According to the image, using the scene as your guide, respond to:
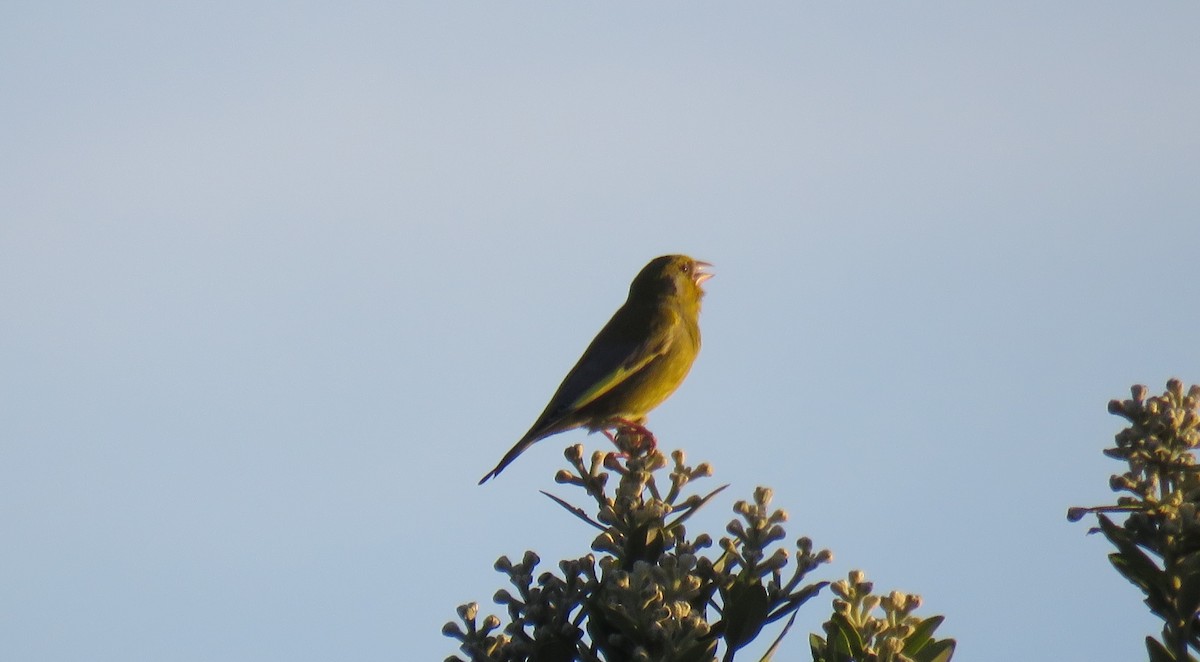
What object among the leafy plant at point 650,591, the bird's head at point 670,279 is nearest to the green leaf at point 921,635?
the leafy plant at point 650,591

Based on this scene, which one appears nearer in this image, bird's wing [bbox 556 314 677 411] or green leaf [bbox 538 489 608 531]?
green leaf [bbox 538 489 608 531]

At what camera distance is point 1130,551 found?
304 cm

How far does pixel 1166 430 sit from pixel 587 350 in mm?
5224

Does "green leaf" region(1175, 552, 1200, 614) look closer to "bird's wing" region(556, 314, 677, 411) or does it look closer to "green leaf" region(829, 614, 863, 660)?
"green leaf" region(829, 614, 863, 660)

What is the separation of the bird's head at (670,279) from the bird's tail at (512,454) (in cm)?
184

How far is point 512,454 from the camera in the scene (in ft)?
22.7

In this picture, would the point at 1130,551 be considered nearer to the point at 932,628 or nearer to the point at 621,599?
the point at 932,628

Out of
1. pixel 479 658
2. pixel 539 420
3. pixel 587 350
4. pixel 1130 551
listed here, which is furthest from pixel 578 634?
pixel 587 350

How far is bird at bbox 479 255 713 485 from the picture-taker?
23.9 feet

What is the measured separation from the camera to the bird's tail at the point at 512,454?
22.2ft

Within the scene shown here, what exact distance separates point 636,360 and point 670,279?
115 cm

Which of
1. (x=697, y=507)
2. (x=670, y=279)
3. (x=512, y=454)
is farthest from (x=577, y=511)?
(x=670, y=279)

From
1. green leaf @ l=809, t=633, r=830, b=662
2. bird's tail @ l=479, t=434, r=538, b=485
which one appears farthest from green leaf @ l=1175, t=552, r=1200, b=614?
bird's tail @ l=479, t=434, r=538, b=485

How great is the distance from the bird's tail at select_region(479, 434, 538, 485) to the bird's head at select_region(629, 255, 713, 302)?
184 cm
